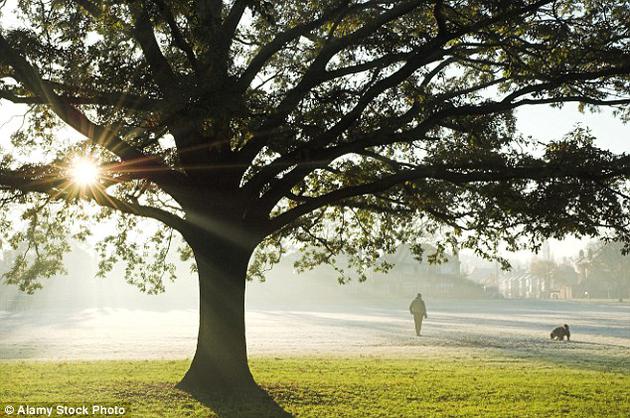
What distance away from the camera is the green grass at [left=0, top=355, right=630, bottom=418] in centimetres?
914

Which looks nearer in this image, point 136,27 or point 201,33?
point 201,33

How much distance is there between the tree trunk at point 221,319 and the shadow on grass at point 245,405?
0.41m

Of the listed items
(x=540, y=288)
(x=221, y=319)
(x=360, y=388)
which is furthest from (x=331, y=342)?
(x=540, y=288)

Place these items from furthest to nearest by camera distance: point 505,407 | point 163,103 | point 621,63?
point 621,63
point 505,407
point 163,103

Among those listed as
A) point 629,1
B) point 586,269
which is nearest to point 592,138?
point 629,1

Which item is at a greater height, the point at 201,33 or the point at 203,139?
the point at 201,33

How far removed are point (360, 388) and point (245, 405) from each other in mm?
2426

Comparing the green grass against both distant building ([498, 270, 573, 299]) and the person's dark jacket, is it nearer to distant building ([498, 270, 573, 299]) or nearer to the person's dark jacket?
the person's dark jacket

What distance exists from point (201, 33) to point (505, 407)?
275 inches

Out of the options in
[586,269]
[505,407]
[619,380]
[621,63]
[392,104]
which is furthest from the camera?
[586,269]

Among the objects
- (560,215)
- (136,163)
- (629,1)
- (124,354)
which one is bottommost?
(124,354)

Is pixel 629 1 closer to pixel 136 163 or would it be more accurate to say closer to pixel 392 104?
pixel 392 104

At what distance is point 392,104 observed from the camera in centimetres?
1164

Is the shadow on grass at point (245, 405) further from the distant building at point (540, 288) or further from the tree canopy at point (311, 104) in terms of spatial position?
the distant building at point (540, 288)
